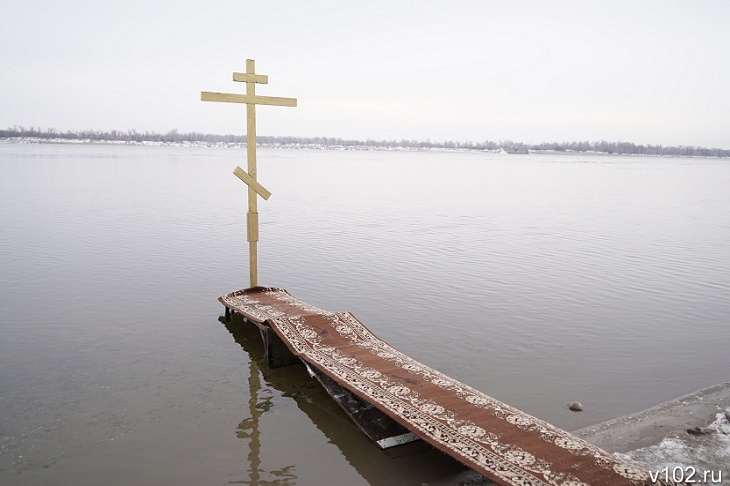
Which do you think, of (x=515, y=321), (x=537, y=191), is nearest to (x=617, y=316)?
(x=515, y=321)

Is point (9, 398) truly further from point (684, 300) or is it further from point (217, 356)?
point (684, 300)

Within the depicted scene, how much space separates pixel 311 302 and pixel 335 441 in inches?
236

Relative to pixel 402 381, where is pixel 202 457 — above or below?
below

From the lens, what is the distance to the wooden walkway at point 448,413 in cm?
479

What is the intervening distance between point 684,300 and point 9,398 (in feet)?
44.3

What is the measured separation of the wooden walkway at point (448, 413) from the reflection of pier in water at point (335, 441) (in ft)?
1.38

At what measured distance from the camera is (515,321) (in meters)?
11.4

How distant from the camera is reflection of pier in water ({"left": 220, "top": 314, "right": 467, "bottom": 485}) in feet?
19.7

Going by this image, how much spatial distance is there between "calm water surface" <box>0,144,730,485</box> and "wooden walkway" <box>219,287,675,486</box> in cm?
66

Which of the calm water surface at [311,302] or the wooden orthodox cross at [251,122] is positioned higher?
the wooden orthodox cross at [251,122]
